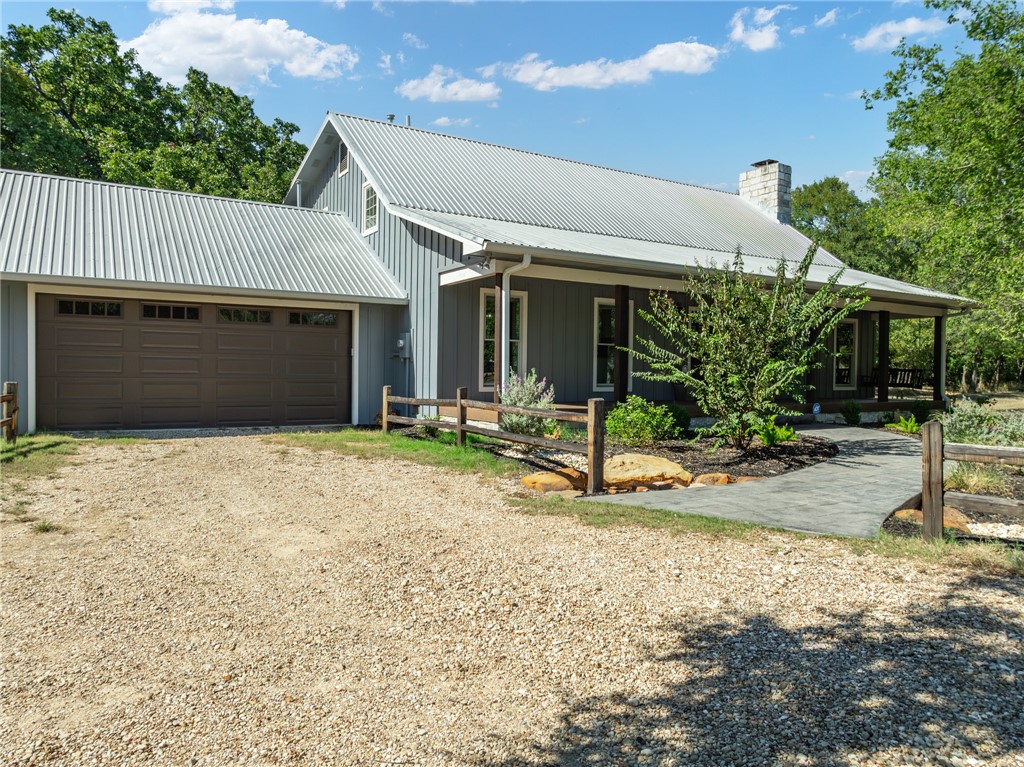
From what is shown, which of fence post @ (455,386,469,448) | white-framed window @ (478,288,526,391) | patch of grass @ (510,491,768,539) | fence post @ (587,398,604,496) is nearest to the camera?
patch of grass @ (510,491,768,539)

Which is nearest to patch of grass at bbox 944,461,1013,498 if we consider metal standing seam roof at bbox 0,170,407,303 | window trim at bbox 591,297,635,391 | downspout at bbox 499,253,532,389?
downspout at bbox 499,253,532,389

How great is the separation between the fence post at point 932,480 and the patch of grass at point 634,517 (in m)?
1.19

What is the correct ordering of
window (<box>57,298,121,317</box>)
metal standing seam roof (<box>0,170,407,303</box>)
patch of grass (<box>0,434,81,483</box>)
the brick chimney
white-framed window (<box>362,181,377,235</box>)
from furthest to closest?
the brick chimney, white-framed window (<box>362,181,377,235</box>), metal standing seam roof (<box>0,170,407,303</box>), window (<box>57,298,121,317</box>), patch of grass (<box>0,434,81,483</box>)

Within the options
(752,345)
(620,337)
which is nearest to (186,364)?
(620,337)

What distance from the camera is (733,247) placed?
17.5 metres

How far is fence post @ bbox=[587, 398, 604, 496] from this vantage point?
281 inches

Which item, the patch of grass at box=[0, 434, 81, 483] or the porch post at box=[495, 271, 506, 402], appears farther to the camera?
the porch post at box=[495, 271, 506, 402]

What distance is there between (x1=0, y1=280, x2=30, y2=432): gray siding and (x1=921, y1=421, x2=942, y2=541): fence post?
40.3 ft

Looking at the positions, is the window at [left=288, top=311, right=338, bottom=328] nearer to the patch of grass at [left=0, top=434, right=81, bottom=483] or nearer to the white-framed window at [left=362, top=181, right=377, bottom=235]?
the white-framed window at [left=362, top=181, right=377, bottom=235]

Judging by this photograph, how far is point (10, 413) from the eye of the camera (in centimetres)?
962

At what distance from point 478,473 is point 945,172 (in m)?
15.6

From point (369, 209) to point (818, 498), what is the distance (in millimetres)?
11551

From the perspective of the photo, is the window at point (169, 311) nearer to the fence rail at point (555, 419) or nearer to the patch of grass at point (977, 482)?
the fence rail at point (555, 419)

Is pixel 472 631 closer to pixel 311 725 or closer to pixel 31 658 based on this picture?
pixel 311 725
